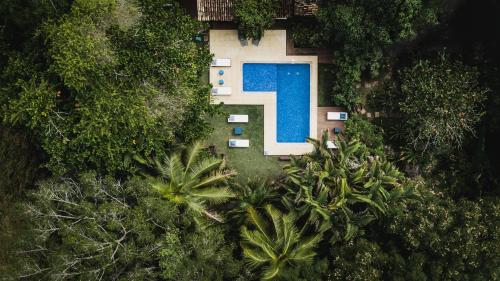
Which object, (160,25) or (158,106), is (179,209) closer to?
(158,106)

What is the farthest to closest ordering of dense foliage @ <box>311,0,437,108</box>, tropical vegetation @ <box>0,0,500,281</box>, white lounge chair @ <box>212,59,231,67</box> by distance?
white lounge chair @ <box>212,59,231,67</box>
dense foliage @ <box>311,0,437,108</box>
tropical vegetation @ <box>0,0,500,281</box>

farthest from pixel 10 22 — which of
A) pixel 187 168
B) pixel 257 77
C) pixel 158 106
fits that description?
pixel 257 77

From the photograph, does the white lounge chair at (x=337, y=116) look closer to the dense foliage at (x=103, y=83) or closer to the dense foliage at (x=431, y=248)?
the dense foliage at (x=431, y=248)

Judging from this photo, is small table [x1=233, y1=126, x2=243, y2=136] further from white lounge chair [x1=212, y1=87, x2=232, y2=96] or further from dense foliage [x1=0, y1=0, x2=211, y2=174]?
dense foliage [x1=0, y1=0, x2=211, y2=174]

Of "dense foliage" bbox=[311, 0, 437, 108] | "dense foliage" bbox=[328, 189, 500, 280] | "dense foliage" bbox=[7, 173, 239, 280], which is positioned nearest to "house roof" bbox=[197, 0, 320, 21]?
"dense foliage" bbox=[311, 0, 437, 108]

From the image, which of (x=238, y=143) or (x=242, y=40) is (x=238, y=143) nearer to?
(x=238, y=143)

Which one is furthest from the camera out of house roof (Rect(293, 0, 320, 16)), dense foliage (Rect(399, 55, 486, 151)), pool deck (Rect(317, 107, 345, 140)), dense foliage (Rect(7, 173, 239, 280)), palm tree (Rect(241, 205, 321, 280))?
pool deck (Rect(317, 107, 345, 140))

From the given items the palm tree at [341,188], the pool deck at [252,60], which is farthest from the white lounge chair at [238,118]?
the palm tree at [341,188]
